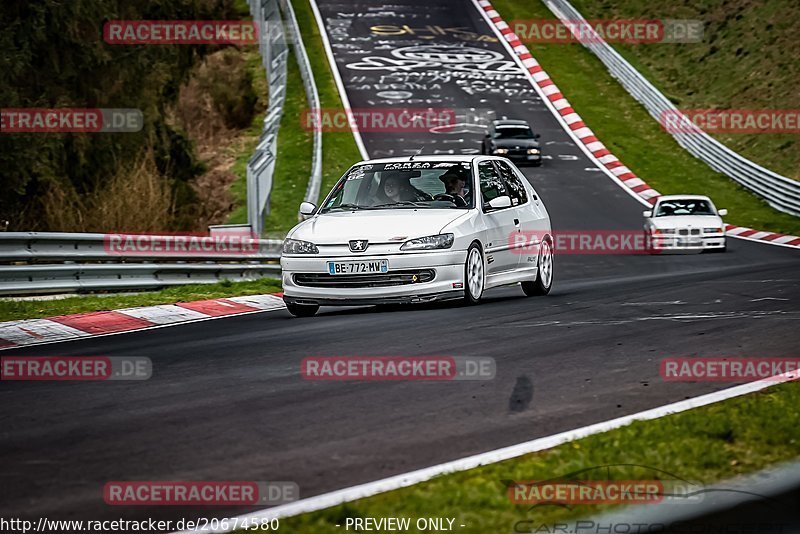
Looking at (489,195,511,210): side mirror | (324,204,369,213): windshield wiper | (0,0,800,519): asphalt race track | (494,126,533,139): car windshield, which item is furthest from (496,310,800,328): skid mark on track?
(494,126,533,139): car windshield

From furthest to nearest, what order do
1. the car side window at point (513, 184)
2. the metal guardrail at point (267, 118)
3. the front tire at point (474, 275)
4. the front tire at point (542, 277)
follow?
1. the metal guardrail at point (267, 118)
2. the front tire at point (542, 277)
3. the car side window at point (513, 184)
4. the front tire at point (474, 275)

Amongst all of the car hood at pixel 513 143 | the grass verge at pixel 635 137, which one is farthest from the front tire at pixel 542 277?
the car hood at pixel 513 143

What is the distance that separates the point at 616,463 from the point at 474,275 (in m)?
7.04

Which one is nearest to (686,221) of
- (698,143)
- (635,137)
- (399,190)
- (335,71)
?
(399,190)

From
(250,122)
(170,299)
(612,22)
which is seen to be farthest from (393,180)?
(612,22)

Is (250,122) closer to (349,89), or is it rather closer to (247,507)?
(349,89)

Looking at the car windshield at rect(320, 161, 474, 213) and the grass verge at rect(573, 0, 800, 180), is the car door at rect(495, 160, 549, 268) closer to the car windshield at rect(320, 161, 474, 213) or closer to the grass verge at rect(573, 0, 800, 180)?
the car windshield at rect(320, 161, 474, 213)

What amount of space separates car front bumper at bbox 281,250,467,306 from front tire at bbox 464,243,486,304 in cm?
15

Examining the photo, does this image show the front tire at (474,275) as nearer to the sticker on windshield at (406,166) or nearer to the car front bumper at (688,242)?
the sticker on windshield at (406,166)

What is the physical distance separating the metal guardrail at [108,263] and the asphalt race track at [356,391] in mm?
2535

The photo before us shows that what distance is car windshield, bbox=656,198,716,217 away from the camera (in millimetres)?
24016

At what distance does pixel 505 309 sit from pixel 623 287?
301 cm

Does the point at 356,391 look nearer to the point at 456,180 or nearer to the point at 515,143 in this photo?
the point at 456,180

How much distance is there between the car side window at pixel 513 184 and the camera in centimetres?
1360
